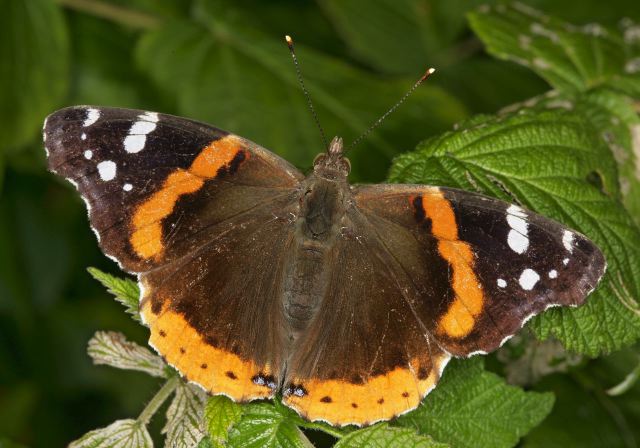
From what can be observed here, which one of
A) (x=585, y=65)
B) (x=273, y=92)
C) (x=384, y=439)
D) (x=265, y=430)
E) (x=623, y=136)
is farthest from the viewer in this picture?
(x=273, y=92)

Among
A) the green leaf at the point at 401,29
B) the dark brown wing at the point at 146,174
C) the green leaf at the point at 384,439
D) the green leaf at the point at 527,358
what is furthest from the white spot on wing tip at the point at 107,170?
the green leaf at the point at 401,29

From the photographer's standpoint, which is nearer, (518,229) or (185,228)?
(518,229)

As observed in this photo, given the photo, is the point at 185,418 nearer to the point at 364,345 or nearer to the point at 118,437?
the point at 118,437

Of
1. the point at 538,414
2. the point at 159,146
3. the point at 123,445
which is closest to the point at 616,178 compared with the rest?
the point at 538,414

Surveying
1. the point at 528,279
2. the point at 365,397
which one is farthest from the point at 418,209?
the point at 365,397

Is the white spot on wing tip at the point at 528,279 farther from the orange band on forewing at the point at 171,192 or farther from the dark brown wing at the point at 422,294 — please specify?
the orange band on forewing at the point at 171,192

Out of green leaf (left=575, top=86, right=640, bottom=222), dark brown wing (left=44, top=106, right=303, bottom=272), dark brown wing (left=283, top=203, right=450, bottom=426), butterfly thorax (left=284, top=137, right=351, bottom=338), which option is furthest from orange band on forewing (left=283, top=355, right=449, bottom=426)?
green leaf (left=575, top=86, right=640, bottom=222)
